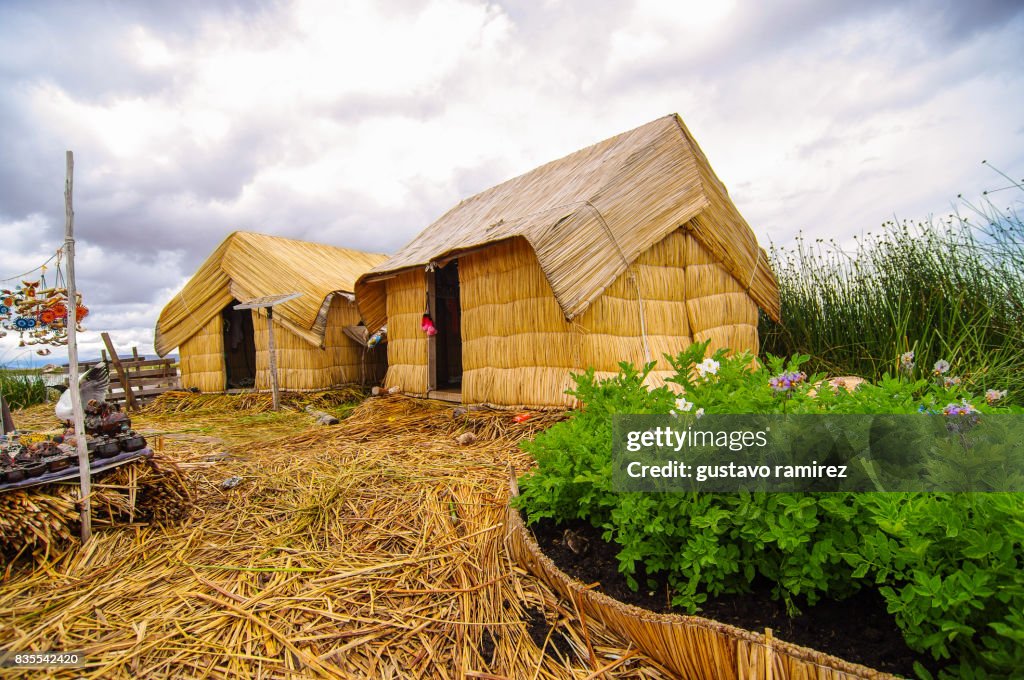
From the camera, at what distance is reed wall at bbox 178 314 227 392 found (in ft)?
35.5

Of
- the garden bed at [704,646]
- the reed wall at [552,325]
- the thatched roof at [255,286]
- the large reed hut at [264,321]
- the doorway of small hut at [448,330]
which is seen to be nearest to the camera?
the garden bed at [704,646]

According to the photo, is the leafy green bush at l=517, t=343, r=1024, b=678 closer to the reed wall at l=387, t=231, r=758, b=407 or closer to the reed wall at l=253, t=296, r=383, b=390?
the reed wall at l=387, t=231, r=758, b=407

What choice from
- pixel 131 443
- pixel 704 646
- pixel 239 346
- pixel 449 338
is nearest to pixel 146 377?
pixel 239 346

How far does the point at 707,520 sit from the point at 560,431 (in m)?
0.95

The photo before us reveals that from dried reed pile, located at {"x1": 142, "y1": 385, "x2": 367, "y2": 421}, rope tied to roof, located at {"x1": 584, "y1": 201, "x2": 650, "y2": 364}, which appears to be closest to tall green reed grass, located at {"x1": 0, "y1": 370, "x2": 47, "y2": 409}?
dried reed pile, located at {"x1": 142, "y1": 385, "x2": 367, "y2": 421}

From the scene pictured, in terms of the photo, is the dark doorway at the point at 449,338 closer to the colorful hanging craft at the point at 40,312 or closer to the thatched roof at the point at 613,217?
the thatched roof at the point at 613,217

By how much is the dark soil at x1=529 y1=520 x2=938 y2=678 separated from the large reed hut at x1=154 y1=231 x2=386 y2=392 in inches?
340

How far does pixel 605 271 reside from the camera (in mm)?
5383

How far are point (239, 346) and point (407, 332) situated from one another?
19.8ft

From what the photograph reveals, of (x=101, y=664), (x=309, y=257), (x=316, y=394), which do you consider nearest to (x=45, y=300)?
(x=101, y=664)

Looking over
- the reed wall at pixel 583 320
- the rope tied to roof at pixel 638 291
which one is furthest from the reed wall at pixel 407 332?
the rope tied to roof at pixel 638 291

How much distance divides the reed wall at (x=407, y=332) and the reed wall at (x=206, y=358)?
424 centimetres

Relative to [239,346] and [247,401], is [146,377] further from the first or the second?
[247,401]

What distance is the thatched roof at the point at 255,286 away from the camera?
9922 mm
